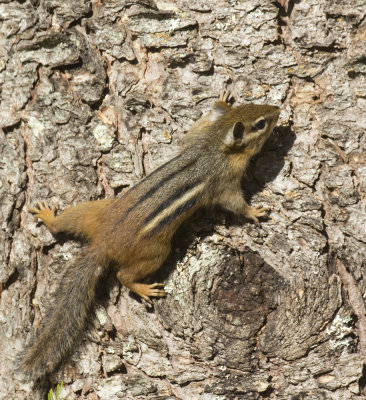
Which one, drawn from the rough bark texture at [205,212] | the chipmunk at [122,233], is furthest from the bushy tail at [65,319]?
the rough bark texture at [205,212]

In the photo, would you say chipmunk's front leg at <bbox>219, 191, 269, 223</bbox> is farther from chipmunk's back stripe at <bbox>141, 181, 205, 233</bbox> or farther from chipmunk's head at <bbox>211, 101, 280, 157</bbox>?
chipmunk's head at <bbox>211, 101, 280, 157</bbox>

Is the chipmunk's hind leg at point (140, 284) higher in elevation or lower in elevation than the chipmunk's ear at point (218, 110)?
lower

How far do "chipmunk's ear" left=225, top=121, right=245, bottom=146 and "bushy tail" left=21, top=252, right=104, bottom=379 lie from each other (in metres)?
1.62

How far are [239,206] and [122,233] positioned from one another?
0.94 meters

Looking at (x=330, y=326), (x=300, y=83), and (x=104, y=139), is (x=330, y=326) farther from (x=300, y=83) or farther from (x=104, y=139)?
(x=104, y=139)

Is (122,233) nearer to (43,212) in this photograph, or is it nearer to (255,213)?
(43,212)

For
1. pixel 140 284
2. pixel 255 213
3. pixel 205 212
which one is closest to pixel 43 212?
pixel 140 284

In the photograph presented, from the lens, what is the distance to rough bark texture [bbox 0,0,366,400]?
3.67 meters

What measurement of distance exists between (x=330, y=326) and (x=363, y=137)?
4.49 feet

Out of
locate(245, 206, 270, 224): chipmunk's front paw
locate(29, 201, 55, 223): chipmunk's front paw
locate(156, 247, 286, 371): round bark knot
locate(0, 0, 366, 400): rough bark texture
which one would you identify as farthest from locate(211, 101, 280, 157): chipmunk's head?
locate(29, 201, 55, 223): chipmunk's front paw

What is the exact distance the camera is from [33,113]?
417cm

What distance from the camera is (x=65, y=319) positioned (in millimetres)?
3973

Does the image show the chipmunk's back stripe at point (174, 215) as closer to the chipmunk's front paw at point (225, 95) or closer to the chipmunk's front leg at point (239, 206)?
the chipmunk's front leg at point (239, 206)

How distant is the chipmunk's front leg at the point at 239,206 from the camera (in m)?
3.91
